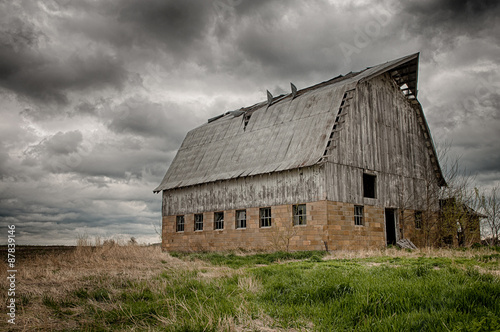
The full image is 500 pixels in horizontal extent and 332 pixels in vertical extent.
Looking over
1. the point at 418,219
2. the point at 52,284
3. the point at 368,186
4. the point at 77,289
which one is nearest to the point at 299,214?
the point at 368,186

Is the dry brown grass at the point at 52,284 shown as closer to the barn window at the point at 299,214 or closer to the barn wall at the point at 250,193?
the barn window at the point at 299,214

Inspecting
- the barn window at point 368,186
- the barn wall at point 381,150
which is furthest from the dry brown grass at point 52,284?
the barn window at point 368,186

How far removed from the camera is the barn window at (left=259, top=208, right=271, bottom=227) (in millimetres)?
22495

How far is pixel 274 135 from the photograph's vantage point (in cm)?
2422

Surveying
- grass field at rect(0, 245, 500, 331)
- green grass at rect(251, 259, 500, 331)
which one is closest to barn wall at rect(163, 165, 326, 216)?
grass field at rect(0, 245, 500, 331)

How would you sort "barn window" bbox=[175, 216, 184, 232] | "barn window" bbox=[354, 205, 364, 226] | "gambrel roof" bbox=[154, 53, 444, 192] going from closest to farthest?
"barn window" bbox=[354, 205, 364, 226]
"gambrel roof" bbox=[154, 53, 444, 192]
"barn window" bbox=[175, 216, 184, 232]

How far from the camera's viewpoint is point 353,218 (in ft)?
68.0

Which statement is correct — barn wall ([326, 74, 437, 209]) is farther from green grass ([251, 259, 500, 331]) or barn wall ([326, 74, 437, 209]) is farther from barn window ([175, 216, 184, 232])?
green grass ([251, 259, 500, 331])

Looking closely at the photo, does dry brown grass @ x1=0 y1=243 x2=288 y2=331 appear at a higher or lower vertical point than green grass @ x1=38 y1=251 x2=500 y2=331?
lower

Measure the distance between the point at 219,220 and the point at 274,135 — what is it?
649 cm

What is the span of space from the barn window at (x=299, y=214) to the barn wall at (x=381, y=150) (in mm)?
1750

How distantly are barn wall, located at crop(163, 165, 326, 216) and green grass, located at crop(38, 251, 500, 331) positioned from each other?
1148 centimetres

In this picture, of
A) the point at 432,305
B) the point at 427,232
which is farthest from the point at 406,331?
the point at 427,232

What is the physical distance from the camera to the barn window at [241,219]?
23956 millimetres
